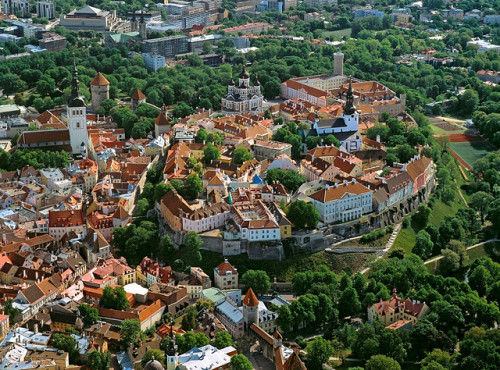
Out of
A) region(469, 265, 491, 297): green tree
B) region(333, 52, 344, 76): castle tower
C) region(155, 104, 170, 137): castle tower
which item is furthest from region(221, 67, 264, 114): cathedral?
region(469, 265, 491, 297): green tree

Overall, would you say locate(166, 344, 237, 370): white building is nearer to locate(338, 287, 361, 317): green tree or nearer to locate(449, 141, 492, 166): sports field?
locate(338, 287, 361, 317): green tree

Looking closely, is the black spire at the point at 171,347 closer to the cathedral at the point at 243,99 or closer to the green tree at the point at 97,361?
the green tree at the point at 97,361

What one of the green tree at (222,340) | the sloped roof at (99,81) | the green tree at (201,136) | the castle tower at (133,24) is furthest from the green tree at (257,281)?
the castle tower at (133,24)

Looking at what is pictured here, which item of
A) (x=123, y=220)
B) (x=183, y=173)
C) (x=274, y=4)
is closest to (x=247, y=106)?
(x=183, y=173)

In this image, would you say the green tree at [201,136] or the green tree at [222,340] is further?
the green tree at [201,136]

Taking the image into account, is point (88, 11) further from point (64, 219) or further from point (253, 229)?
point (253, 229)

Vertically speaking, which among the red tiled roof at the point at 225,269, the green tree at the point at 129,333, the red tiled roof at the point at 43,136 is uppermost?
the red tiled roof at the point at 43,136
